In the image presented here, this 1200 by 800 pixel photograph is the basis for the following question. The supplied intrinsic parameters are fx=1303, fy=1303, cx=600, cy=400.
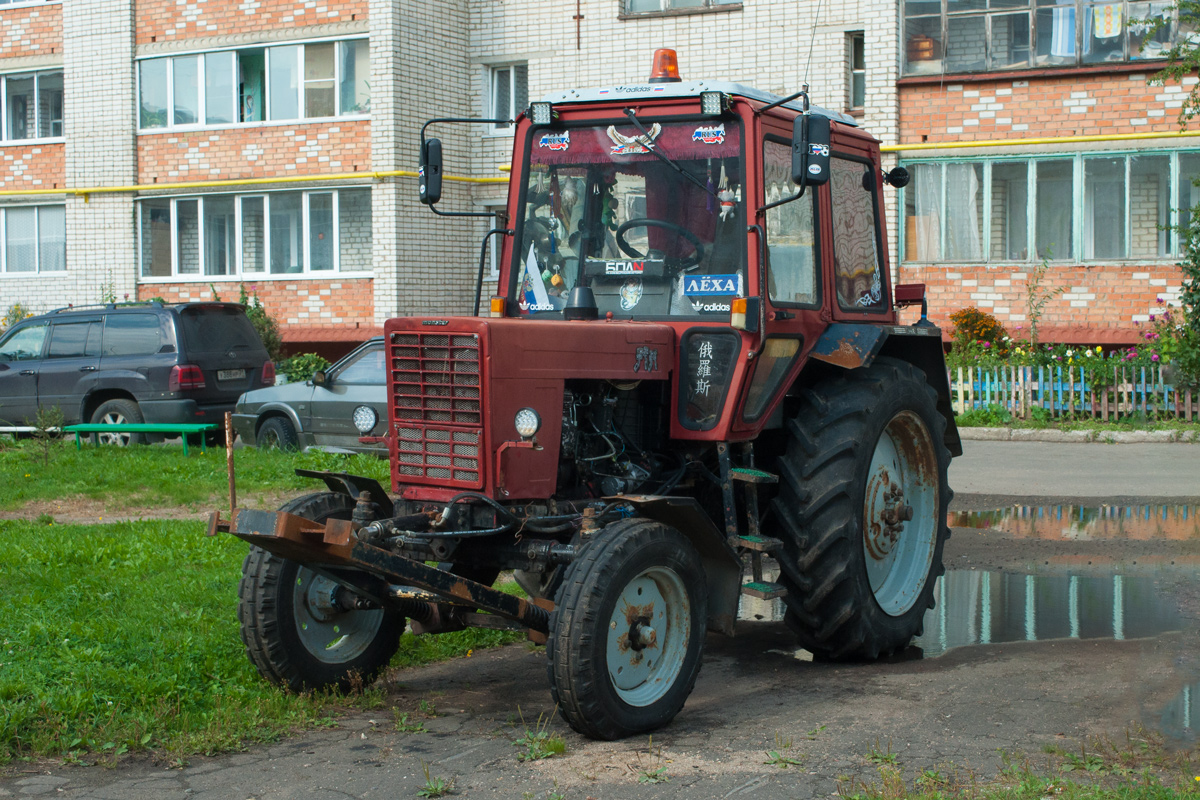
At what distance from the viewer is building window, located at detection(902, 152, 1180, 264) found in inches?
778

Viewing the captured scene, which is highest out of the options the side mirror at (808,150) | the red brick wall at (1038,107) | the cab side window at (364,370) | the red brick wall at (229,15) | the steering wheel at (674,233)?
the red brick wall at (229,15)

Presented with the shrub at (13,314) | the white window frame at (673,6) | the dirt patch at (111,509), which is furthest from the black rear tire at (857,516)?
the shrub at (13,314)

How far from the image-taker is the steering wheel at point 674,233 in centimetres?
612

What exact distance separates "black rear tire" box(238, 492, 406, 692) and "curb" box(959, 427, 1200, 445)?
12.2 m

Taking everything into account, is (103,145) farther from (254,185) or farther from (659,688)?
(659,688)

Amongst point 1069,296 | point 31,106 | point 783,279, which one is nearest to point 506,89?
point 31,106

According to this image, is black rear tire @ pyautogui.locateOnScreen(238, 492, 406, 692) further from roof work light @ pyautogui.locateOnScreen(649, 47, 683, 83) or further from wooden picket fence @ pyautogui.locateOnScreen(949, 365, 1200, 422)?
wooden picket fence @ pyautogui.locateOnScreen(949, 365, 1200, 422)

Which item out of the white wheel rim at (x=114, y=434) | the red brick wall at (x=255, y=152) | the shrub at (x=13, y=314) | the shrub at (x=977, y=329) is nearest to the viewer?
the white wheel rim at (x=114, y=434)

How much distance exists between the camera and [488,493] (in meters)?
5.33

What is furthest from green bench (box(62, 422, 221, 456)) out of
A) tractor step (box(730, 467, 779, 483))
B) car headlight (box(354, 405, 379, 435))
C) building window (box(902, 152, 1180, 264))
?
building window (box(902, 152, 1180, 264))

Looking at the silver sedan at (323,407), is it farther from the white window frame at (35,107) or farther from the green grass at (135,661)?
the white window frame at (35,107)

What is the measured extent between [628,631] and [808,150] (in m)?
2.13

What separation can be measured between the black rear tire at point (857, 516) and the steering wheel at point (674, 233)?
3.06 ft

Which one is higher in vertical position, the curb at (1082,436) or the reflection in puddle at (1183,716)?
the curb at (1082,436)
